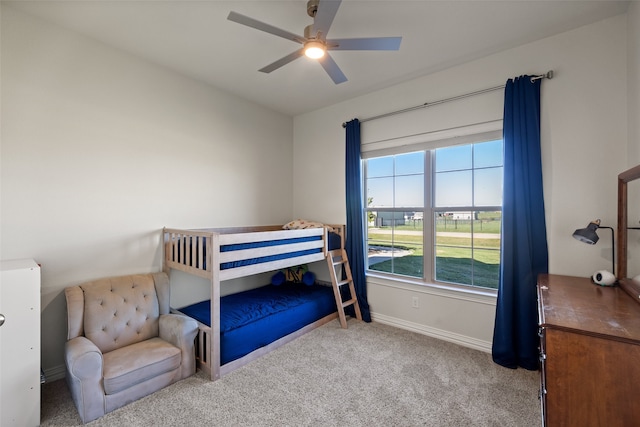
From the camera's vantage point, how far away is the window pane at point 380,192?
10.9ft

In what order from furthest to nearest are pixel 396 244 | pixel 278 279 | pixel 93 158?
pixel 278 279 → pixel 396 244 → pixel 93 158

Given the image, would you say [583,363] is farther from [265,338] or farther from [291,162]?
[291,162]

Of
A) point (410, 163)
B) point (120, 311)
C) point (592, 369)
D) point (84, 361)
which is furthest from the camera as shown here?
point (410, 163)

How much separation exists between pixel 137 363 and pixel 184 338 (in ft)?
1.06

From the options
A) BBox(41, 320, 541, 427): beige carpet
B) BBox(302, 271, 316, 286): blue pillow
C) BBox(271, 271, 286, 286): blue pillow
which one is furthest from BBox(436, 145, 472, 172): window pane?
BBox(271, 271, 286, 286): blue pillow

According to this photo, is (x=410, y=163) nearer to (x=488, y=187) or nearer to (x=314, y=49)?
(x=488, y=187)

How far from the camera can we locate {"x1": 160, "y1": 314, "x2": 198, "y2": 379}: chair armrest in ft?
7.02

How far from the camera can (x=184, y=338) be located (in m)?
2.14

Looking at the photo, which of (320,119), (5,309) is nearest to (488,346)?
(320,119)

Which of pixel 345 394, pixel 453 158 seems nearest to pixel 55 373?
pixel 345 394

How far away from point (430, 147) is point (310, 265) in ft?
7.02

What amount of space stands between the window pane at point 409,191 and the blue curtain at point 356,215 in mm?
443

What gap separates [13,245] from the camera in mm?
1978

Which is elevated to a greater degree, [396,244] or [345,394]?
[396,244]
